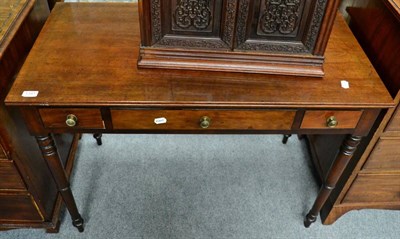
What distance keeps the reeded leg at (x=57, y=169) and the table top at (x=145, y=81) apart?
18 cm

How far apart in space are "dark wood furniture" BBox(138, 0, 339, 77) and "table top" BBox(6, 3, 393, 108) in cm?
4

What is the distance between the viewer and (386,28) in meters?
1.16

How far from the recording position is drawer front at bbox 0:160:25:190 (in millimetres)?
1177

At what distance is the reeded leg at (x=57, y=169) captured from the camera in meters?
1.13

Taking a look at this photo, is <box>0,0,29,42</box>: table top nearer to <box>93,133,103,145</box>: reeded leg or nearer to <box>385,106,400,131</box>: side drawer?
<box>93,133,103,145</box>: reeded leg

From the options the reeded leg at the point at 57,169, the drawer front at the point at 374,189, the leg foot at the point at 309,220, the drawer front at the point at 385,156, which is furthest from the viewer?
the leg foot at the point at 309,220

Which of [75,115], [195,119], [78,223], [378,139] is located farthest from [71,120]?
[378,139]

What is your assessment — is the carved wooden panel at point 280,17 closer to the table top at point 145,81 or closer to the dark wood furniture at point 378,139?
the table top at point 145,81

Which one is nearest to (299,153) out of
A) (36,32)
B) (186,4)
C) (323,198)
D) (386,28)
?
(323,198)

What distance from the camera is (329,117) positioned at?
1.09 metres

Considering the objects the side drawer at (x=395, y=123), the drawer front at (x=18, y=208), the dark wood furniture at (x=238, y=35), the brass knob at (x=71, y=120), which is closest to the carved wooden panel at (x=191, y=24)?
the dark wood furniture at (x=238, y=35)

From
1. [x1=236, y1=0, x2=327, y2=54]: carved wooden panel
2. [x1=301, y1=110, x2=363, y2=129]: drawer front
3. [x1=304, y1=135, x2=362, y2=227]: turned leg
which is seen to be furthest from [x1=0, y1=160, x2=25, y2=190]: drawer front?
[x1=304, y1=135, x2=362, y2=227]: turned leg

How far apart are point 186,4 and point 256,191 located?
97cm

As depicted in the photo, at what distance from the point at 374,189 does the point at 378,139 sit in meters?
0.31
